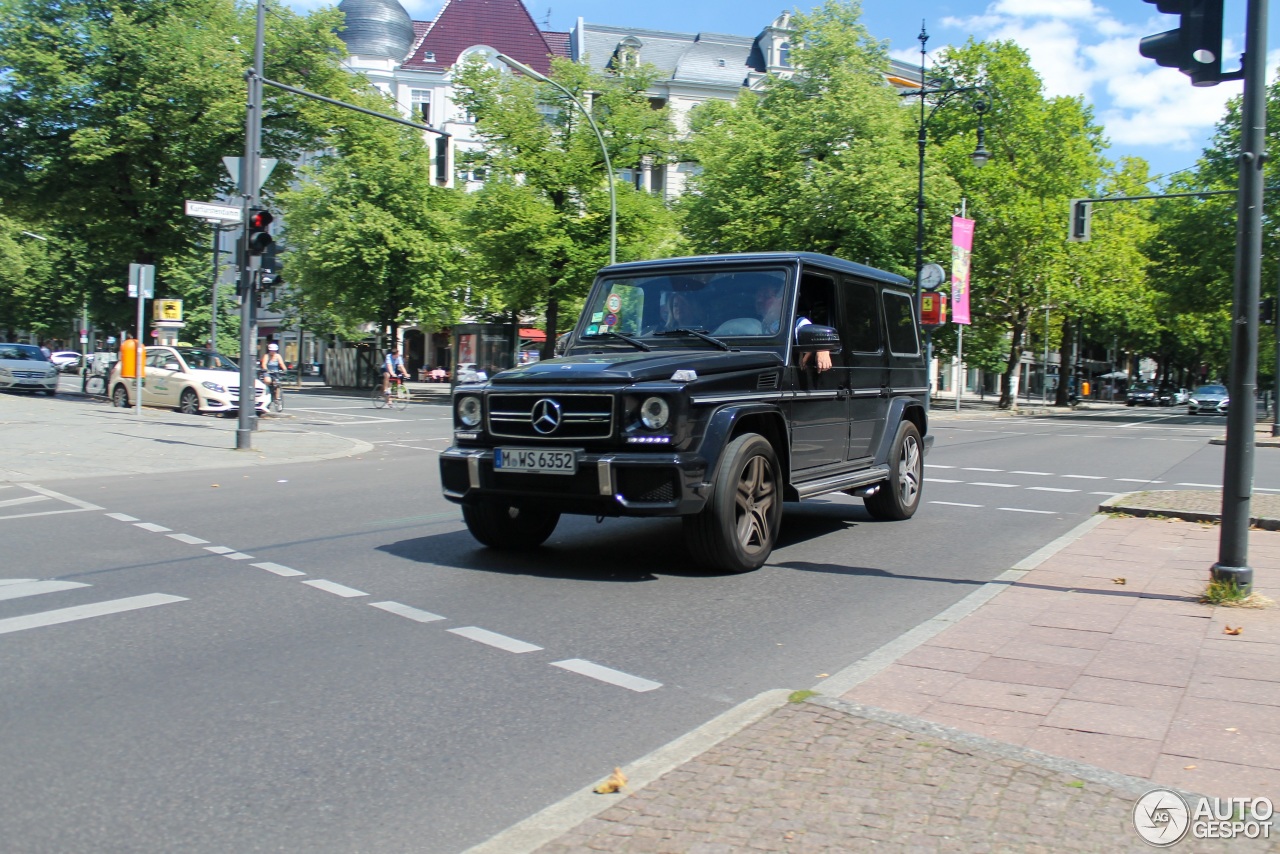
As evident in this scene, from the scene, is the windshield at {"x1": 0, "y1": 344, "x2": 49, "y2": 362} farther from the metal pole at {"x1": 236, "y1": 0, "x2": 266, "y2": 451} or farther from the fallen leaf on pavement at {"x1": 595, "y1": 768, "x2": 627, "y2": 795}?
the fallen leaf on pavement at {"x1": 595, "y1": 768, "x2": 627, "y2": 795}

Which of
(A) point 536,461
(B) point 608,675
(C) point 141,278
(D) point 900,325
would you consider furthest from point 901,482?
(C) point 141,278

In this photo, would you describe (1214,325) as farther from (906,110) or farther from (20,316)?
(20,316)

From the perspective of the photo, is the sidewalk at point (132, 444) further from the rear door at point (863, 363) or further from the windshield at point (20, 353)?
the windshield at point (20, 353)

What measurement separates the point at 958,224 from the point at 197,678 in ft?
101

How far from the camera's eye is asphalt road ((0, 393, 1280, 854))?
329cm

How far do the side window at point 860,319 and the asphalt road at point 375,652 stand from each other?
5.23 feet

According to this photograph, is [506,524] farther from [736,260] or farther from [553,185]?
[553,185]

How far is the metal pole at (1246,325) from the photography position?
6113mm

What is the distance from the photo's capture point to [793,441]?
24.6 ft

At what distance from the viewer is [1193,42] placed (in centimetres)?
608

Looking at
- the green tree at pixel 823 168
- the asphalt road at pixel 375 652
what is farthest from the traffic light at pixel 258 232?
the green tree at pixel 823 168

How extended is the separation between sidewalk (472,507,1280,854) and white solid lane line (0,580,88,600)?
168 inches

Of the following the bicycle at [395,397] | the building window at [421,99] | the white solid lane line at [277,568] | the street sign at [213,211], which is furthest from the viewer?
the building window at [421,99]

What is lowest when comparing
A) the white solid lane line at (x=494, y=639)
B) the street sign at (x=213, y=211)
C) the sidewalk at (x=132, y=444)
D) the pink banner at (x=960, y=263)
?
the sidewalk at (x=132, y=444)
